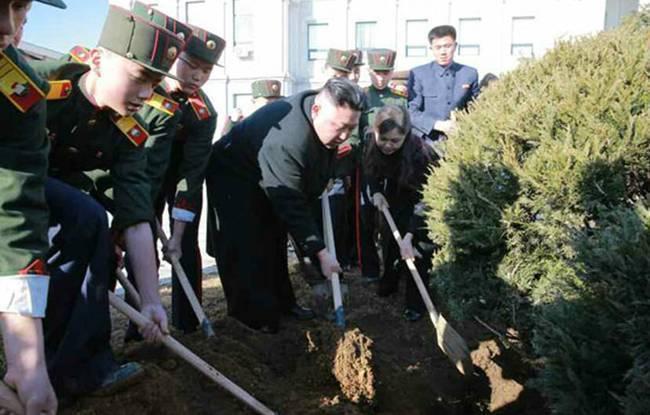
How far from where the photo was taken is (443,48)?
5.93 meters

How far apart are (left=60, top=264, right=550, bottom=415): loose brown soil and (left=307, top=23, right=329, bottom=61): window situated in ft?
69.9

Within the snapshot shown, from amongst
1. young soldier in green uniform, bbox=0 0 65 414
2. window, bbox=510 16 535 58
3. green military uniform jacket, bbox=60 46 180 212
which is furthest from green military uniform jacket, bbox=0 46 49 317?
window, bbox=510 16 535 58

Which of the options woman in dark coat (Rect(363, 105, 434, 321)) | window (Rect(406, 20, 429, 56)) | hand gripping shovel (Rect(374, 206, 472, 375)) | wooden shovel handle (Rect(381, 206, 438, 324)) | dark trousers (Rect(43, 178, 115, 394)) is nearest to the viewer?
dark trousers (Rect(43, 178, 115, 394))

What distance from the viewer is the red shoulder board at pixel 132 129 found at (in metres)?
2.74

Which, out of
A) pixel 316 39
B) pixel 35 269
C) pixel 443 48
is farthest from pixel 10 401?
pixel 316 39

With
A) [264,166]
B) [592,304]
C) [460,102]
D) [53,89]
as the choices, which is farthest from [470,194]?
[460,102]

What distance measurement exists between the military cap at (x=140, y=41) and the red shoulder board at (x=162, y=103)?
67 centimetres

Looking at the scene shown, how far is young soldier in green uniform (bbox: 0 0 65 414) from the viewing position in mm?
1687

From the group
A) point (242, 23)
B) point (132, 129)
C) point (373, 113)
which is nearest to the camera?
point (132, 129)

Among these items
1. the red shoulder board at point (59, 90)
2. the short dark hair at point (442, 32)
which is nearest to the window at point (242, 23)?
the short dark hair at point (442, 32)

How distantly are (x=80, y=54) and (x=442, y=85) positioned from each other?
3893 mm

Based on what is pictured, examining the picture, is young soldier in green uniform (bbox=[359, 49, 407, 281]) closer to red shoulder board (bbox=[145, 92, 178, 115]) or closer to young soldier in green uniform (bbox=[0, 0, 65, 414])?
red shoulder board (bbox=[145, 92, 178, 115])

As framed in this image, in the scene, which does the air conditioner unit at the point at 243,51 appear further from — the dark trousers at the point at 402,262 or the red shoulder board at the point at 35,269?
the red shoulder board at the point at 35,269

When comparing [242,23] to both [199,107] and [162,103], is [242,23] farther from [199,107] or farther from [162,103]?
[162,103]
